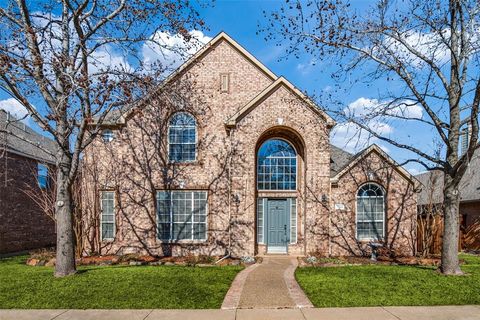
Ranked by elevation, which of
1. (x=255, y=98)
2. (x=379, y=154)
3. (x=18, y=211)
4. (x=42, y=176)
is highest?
(x=255, y=98)

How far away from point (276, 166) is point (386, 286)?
7.82 m

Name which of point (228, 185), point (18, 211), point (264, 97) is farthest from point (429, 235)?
point (18, 211)

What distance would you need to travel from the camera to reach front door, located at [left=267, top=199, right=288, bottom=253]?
51.0 ft

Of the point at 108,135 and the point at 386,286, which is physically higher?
the point at 108,135

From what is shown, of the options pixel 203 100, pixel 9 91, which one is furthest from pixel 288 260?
pixel 9 91

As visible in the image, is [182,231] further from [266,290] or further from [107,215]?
[266,290]

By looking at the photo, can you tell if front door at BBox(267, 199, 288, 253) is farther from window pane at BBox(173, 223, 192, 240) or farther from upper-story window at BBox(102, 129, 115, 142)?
upper-story window at BBox(102, 129, 115, 142)

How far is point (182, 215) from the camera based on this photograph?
1525 cm

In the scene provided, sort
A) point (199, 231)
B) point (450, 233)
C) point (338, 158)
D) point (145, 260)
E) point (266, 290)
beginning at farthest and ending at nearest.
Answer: point (338, 158)
point (199, 231)
point (145, 260)
point (450, 233)
point (266, 290)

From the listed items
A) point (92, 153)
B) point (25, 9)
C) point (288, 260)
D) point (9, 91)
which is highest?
point (25, 9)

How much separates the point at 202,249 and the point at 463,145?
19091 mm

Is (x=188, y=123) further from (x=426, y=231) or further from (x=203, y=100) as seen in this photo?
(x=426, y=231)

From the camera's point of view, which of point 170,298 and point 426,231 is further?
point 426,231

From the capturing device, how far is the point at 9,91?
9664mm
